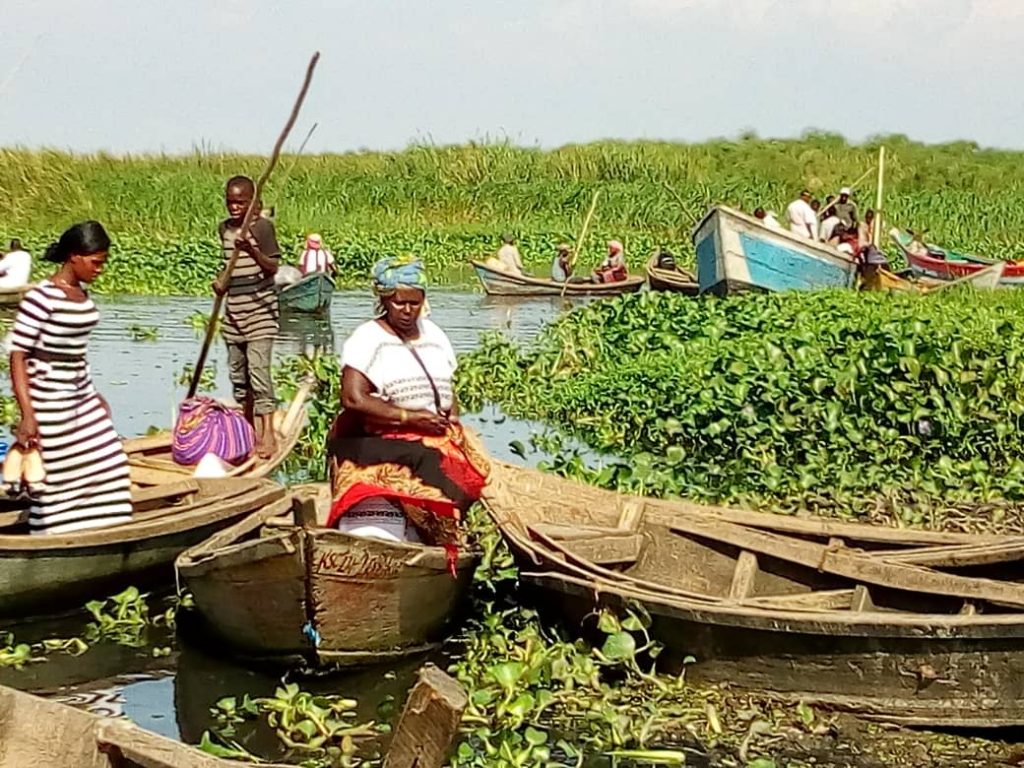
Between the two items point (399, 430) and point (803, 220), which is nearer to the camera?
point (399, 430)

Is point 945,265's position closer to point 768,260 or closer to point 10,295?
point 768,260

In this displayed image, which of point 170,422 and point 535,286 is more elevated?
point 535,286

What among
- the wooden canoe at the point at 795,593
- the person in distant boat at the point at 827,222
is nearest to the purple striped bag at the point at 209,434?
the wooden canoe at the point at 795,593

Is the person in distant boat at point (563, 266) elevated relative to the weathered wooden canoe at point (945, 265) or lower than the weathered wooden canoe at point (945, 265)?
lower

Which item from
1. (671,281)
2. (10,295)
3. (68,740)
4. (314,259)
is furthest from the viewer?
(671,281)

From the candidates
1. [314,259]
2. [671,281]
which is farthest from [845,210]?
[314,259]

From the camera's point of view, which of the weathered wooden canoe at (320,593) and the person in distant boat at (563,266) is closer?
the weathered wooden canoe at (320,593)

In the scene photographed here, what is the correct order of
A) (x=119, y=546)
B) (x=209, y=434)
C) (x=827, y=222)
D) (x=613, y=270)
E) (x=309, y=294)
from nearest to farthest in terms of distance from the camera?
(x=119, y=546) < (x=209, y=434) < (x=309, y=294) < (x=827, y=222) < (x=613, y=270)

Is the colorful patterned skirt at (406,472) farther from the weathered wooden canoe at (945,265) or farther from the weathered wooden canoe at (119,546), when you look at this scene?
the weathered wooden canoe at (945,265)

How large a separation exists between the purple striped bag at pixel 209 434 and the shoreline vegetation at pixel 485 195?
17.6 metres

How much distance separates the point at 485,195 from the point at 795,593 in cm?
3160

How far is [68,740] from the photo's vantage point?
3.28 meters

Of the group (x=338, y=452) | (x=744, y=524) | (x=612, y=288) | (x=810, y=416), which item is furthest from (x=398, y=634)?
(x=612, y=288)

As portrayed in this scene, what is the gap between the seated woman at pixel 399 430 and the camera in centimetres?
549
